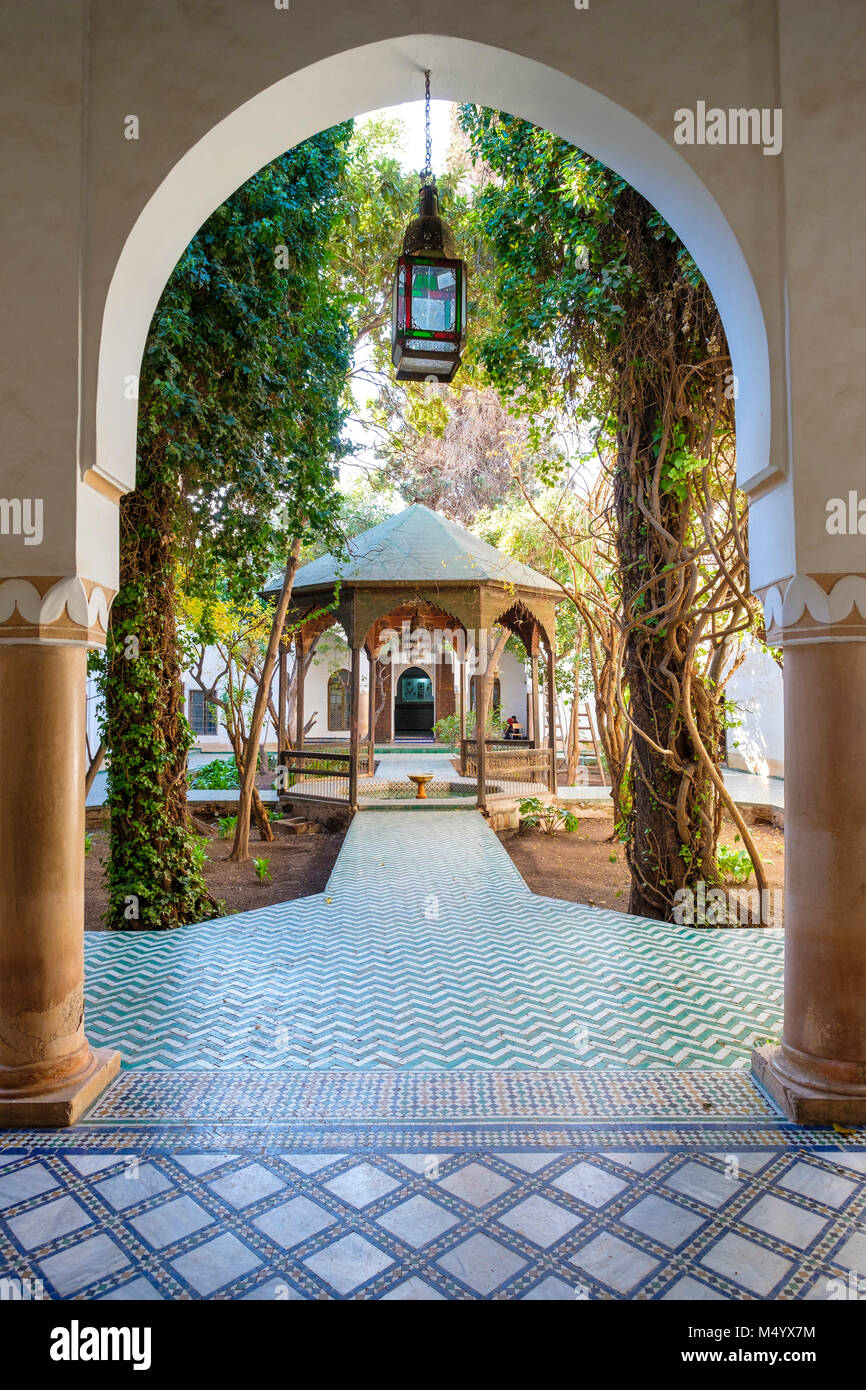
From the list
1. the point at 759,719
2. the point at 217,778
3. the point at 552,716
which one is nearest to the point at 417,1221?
the point at 552,716

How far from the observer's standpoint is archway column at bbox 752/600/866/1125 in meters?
2.94

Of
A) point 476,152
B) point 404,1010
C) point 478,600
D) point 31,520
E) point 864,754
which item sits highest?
point 476,152

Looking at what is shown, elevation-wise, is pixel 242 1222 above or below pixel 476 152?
below

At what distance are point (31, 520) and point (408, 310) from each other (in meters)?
1.81

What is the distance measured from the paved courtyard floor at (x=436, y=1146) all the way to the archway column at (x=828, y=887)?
0.59ft

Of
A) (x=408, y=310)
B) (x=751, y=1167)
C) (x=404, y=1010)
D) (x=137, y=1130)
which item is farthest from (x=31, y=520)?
(x=751, y=1167)

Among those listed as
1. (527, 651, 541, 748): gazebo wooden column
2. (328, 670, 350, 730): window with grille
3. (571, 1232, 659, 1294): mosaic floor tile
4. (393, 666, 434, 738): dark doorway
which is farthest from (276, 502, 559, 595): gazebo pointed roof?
(393, 666, 434, 738): dark doorway

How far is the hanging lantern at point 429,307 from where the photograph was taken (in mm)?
3502

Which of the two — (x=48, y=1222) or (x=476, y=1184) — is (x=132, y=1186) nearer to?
(x=48, y=1222)

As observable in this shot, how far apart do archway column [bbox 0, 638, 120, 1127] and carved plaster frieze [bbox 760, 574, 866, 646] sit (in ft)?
8.93

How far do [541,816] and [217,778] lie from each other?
6.59 meters

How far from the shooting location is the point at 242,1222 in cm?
239

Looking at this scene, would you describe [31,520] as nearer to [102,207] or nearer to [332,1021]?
[102,207]

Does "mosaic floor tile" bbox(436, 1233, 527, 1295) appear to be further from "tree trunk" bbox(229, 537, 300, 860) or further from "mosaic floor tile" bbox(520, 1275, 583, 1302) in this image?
"tree trunk" bbox(229, 537, 300, 860)
